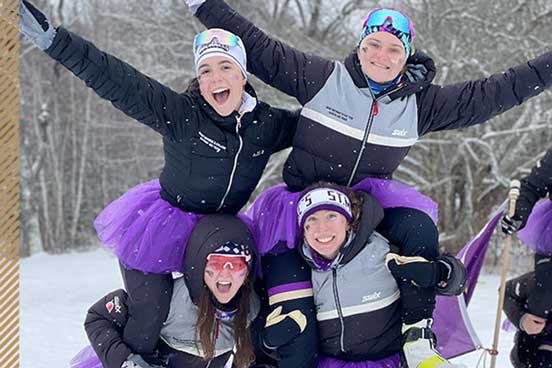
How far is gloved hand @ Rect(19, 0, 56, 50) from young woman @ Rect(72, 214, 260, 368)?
1.09m

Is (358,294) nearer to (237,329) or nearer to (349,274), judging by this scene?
(349,274)

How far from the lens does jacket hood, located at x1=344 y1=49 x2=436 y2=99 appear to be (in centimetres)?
306

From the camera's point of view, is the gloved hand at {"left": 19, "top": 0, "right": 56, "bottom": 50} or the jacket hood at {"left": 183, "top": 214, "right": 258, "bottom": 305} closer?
the gloved hand at {"left": 19, "top": 0, "right": 56, "bottom": 50}

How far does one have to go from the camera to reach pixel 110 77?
2697 millimetres

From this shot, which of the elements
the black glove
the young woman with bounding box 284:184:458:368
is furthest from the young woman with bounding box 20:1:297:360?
the black glove

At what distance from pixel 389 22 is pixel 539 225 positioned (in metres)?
1.52

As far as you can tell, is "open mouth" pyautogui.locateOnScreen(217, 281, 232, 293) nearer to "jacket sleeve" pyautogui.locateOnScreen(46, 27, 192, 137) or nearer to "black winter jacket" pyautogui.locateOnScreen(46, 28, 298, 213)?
"black winter jacket" pyautogui.locateOnScreen(46, 28, 298, 213)

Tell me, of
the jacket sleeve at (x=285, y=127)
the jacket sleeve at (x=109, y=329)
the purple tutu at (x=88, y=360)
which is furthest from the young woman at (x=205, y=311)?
the jacket sleeve at (x=285, y=127)

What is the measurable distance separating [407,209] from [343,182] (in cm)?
34

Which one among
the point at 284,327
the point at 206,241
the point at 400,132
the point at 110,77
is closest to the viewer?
the point at 110,77

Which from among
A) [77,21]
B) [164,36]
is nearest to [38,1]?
[77,21]

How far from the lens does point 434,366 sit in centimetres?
274

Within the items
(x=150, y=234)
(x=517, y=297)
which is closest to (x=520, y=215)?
(x=517, y=297)

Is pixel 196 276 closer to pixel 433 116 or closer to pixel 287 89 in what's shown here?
pixel 287 89
